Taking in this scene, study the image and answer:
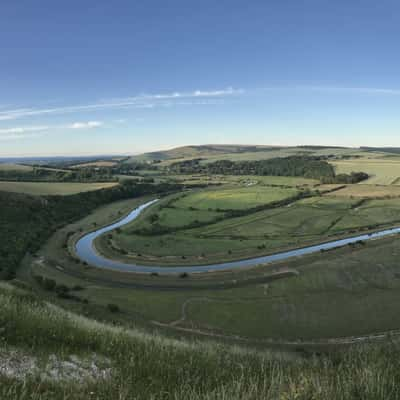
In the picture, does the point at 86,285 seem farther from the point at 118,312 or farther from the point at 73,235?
the point at 73,235

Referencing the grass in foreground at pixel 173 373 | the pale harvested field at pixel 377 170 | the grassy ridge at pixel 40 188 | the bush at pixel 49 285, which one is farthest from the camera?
the pale harvested field at pixel 377 170

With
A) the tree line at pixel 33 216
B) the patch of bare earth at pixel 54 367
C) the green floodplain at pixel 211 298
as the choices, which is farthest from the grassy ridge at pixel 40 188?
the patch of bare earth at pixel 54 367

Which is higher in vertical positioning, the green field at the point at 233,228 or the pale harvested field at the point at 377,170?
the pale harvested field at the point at 377,170

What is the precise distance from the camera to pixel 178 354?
19.2ft

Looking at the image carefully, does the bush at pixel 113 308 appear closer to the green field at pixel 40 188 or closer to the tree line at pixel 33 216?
the tree line at pixel 33 216

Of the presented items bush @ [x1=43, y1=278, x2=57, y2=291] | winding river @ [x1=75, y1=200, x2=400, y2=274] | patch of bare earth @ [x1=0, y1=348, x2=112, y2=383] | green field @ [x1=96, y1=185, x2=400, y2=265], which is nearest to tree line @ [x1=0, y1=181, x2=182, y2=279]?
bush @ [x1=43, y1=278, x2=57, y2=291]

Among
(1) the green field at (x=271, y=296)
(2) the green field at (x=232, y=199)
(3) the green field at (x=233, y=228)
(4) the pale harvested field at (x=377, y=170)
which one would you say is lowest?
(1) the green field at (x=271, y=296)

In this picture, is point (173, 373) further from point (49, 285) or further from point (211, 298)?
point (49, 285)

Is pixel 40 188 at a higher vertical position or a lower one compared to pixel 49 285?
higher

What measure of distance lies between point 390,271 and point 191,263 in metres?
30.1

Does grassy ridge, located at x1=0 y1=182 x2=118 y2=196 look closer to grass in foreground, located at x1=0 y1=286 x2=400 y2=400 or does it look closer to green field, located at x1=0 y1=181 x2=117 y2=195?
green field, located at x1=0 y1=181 x2=117 y2=195

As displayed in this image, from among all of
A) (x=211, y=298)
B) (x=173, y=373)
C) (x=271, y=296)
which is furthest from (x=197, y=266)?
(x=173, y=373)

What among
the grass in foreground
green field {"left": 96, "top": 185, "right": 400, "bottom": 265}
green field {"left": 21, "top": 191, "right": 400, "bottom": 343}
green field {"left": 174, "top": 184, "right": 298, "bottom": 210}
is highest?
the grass in foreground

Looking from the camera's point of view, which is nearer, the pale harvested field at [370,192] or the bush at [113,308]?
the bush at [113,308]
